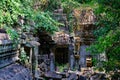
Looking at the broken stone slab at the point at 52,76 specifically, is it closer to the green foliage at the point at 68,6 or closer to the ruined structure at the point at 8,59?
the ruined structure at the point at 8,59

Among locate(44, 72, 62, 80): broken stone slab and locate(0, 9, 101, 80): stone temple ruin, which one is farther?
locate(0, 9, 101, 80): stone temple ruin

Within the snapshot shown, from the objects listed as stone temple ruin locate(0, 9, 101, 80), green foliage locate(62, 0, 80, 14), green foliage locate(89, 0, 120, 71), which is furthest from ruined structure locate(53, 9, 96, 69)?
green foliage locate(89, 0, 120, 71)

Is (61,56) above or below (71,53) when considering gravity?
below

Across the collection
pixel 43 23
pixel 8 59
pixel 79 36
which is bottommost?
pixel 79 36

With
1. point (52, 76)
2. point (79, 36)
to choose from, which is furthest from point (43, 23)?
point (79, 36)

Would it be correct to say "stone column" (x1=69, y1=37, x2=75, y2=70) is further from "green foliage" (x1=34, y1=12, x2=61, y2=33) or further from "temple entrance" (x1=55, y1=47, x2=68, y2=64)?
"green foliage" (x1=34, y1=12, x2=61, y2=33)

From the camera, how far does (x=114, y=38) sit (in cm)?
781

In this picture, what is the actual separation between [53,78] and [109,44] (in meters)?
6.34

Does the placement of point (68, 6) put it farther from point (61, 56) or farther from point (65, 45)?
point (61, 56)

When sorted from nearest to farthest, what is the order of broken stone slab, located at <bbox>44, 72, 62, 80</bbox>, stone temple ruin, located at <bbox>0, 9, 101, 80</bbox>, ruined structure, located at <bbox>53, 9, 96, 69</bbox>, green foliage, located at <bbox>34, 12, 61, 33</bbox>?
broken stone slab, located at <bbox>44, 72, 62, 80</bbox> → green foliage, located at <bbox>34, 12, 61, 33</bbox> → stone temple ruin, located at <bbox>0, 9, 101, 80</bbox> → ruined structure, located at <bbox>53, 9, 96, 69</bbox>

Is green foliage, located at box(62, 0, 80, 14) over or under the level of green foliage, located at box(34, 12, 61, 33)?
over

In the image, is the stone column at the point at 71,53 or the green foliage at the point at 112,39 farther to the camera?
the stone column at the point at 71,53

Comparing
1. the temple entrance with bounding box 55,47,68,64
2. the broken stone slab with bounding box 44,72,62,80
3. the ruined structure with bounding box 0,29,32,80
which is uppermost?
the ruined structure with bounding box 0,29,32,80

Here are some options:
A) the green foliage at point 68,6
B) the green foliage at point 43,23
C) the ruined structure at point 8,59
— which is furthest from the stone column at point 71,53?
the ruined structure at point 8,59
